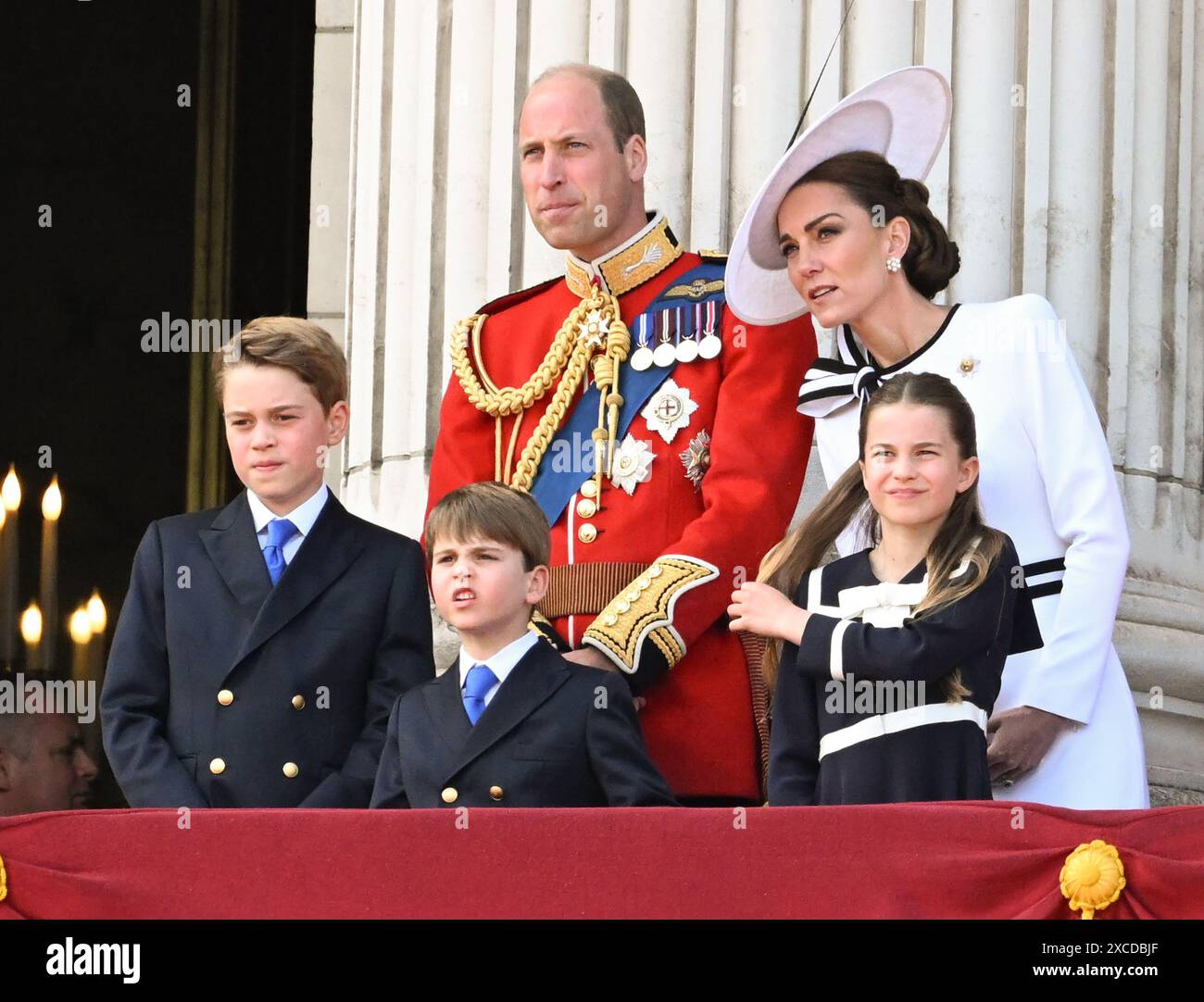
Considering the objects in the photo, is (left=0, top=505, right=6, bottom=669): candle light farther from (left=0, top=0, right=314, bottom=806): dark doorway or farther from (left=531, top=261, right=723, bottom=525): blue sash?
(left=0, top=0, right=314, bottom=806): dark doorway

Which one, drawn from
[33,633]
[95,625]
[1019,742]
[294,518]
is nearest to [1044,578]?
[1019,742]

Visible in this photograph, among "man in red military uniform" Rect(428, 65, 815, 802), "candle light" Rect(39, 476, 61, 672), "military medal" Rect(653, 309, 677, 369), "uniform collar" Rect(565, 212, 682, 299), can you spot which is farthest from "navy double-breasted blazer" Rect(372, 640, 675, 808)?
"candle light" Rect(39, 476, 61, 672)

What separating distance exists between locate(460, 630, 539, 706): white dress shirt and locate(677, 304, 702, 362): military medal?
0.79 meters

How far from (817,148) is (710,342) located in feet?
1.30

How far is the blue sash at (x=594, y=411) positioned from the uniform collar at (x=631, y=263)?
0.05 m

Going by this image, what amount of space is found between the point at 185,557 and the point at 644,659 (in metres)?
0.79

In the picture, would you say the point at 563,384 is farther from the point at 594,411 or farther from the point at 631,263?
the point at 631,263

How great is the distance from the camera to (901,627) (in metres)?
4.12

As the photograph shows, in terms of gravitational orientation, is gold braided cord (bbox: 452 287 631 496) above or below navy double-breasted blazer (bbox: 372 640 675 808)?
above

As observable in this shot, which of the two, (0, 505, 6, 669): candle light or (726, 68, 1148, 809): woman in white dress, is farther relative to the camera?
(0, 505, 6, 669): candle light

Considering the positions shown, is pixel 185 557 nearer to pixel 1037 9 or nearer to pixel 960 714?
pixel 960 714

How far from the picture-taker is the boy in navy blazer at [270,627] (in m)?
4.31

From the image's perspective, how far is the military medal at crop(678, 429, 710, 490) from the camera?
4742 mm

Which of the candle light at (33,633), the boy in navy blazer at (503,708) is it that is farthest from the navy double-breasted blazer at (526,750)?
the candle light at (33,633)
